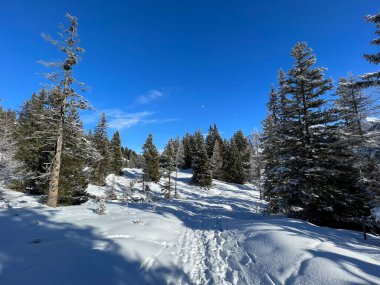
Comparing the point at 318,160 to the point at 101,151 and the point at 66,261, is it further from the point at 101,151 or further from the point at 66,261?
the point at 101,151

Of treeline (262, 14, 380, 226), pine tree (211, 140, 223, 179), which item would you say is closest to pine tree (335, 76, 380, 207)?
treeline (262, 14, 380, 226)

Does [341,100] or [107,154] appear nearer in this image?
[341,100]

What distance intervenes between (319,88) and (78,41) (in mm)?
16647

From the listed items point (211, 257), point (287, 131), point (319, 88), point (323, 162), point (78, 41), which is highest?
point (78, 41)

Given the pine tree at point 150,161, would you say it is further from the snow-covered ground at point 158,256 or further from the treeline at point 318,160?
the snow-covered ground at point 158,256

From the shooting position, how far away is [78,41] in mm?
15352

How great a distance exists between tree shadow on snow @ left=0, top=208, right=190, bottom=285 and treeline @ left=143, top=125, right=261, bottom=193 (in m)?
34.2

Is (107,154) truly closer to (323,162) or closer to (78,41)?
(78,41)

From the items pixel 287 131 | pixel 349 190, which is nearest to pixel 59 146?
pixel 287 131

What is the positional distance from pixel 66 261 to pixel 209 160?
47595 millimetres

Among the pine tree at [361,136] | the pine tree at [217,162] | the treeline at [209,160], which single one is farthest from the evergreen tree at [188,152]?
the pine tree at [361,136]

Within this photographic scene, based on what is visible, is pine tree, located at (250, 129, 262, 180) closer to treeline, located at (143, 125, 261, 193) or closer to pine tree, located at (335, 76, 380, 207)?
treeline, located at (143, 125, 261, 193)

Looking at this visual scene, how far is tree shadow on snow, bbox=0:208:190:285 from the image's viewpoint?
4914mm

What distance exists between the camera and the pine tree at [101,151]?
145 feet
